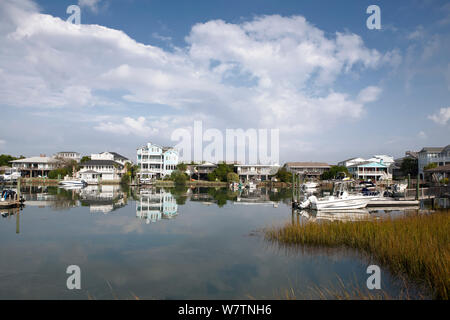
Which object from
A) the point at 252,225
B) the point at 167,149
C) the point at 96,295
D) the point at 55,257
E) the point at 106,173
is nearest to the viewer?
the point at 96,295

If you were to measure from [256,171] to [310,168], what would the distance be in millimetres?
16789

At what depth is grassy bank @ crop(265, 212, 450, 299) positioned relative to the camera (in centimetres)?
820

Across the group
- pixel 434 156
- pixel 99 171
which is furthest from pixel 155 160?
pixel 434 156

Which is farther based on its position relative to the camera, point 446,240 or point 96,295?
point 446,240

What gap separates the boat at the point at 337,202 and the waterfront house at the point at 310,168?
5453cm

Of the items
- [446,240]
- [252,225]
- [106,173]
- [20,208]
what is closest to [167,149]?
[106,173]

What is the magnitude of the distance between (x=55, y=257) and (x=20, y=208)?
18.1 metres

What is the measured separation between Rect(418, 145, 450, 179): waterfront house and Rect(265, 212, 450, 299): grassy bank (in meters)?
60.1

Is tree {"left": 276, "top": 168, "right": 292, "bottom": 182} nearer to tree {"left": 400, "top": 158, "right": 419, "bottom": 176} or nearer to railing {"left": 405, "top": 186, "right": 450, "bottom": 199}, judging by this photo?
tree {"left": 400, "top": 158, "right": 419, "bottom": 176}

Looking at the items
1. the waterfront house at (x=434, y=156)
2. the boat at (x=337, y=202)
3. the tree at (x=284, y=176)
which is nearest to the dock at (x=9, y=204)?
the boat at (x=337, y=202)

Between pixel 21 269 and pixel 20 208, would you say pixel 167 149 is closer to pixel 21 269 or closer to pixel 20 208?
pixel 20 208


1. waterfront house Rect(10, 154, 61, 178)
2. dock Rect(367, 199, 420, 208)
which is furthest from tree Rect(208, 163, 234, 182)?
dock Rect(367, 199, 420, 208)

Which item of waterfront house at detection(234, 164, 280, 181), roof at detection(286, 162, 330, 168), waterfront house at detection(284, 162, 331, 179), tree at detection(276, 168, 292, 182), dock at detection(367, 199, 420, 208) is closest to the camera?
dock at detection(367, 199, 420, 208)
